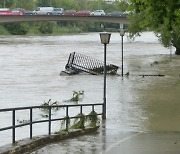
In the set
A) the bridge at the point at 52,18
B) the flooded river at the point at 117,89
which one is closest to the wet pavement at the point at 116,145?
the flooded river at the point at 117,89

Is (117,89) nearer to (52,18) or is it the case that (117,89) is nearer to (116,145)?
(116,145)

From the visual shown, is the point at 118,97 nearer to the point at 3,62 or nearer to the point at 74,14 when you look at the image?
the point at 3,62

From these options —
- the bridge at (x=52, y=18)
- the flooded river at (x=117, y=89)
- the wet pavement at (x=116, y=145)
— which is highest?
the bridge at (x=52, y=18)

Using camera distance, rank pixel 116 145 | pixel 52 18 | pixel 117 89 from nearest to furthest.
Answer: pixel 116 145 → pixel 117 89 → pixel 52 18

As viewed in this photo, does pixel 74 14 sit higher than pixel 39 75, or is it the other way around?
pixel 74 14

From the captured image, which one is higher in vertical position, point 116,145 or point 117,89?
point 116,145

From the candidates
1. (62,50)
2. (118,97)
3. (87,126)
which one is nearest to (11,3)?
(62,50)

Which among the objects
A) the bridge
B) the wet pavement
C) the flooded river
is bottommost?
the flooded river

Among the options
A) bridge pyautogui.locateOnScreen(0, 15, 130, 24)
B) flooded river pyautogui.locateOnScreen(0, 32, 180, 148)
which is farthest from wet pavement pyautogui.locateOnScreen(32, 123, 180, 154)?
bridge pyautogui.locateOnScreen(0, 15, 130, 24)

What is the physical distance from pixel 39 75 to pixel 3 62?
13.8 m

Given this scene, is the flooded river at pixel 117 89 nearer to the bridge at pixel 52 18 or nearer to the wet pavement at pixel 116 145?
the wet pavement at pixel 116 145

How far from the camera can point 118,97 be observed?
105 feet

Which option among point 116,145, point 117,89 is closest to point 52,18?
point 117,89

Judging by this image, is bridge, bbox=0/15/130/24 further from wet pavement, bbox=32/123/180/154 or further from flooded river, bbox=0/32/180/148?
wet pavement, bbox=32/123/180/154
